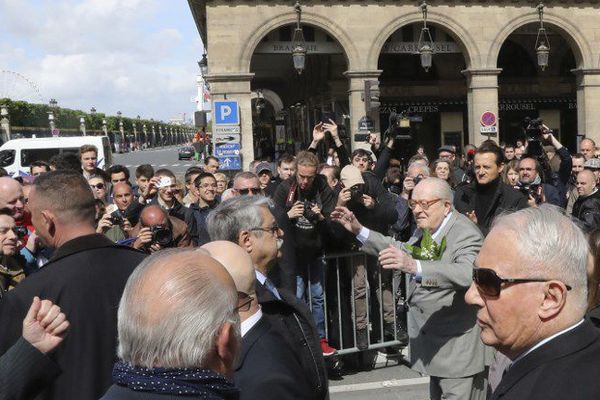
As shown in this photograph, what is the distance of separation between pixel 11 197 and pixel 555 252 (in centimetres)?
380

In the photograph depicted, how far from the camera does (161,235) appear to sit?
5457 mm

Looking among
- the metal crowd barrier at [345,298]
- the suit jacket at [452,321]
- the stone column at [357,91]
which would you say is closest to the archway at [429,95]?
the stone column at [357,91]

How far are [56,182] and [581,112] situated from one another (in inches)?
899

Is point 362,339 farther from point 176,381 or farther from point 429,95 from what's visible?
point 429,95

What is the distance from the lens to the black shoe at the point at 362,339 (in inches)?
288

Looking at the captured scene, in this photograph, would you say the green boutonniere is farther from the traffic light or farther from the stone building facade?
the stone building facade

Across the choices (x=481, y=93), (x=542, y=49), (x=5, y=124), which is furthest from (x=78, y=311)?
(x=5, y=124)

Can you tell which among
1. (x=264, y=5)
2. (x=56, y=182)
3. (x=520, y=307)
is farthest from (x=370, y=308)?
(x=264, y=5)

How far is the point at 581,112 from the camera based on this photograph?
77.2 ft

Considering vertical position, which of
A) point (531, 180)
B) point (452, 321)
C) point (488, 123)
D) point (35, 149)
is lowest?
point (452, 321)

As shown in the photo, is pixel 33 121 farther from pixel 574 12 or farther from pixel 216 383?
pixel 216 383

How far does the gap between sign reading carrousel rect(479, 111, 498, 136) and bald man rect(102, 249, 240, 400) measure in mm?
20601

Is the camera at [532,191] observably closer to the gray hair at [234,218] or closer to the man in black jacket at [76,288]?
the gray hair at [234,218]

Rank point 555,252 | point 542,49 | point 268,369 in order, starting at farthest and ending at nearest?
point 542,49 → point 268,369 → point 555,252
